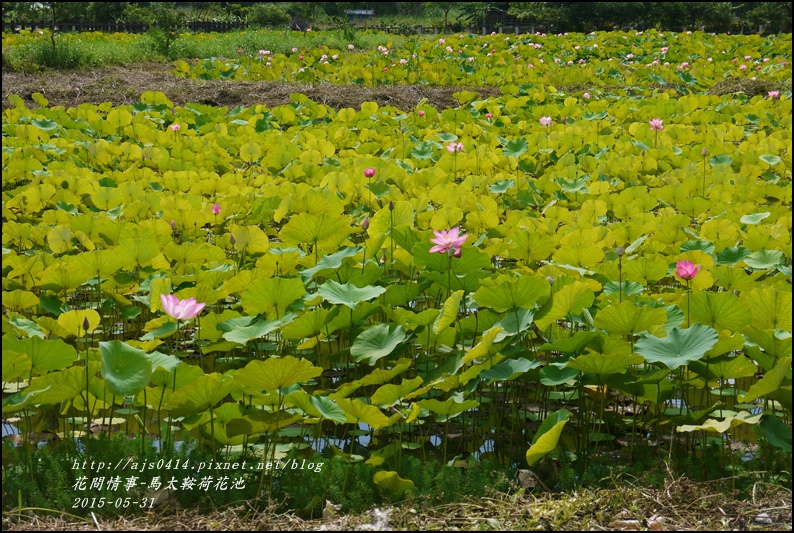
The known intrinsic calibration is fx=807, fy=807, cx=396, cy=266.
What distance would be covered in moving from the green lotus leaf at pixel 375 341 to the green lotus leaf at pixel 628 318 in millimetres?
426

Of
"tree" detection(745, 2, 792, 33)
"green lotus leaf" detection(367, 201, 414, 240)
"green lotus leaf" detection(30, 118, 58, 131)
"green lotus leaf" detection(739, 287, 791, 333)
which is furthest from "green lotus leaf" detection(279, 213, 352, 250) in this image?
"tree" detection(745, 2, 792, 33)

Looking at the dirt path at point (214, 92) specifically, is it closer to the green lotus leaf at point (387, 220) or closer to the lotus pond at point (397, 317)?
the lotus pond at point (397, 317)

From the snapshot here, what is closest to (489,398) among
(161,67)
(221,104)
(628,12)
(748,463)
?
(748,463)

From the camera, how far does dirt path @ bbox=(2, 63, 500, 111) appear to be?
685 cm

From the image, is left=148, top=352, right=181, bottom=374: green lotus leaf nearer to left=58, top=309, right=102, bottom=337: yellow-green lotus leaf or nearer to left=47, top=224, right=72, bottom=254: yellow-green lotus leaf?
left=58, top=309, right=102, bottom=337: yellow-green lotus leaf

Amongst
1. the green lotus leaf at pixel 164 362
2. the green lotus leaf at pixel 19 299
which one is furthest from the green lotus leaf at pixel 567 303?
the green lotus leaf at pixel 19 299

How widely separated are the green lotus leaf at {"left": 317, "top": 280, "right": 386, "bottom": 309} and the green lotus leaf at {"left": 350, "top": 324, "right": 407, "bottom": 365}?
0.08 meters

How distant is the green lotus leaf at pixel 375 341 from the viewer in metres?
1.75

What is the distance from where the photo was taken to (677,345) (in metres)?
1.56

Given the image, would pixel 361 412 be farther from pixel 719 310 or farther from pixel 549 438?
pixel 719 310

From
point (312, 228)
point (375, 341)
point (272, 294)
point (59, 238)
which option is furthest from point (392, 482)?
point (59, 238)

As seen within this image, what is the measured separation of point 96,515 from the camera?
1.47 m

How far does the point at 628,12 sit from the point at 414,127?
1712 cm

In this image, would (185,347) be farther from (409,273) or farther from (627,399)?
(627,399)
